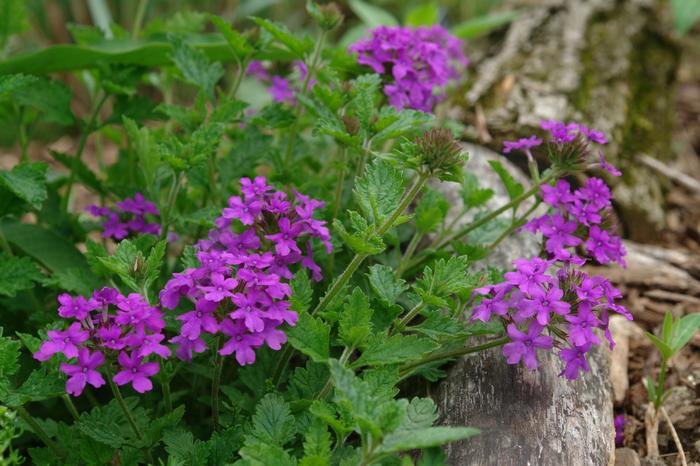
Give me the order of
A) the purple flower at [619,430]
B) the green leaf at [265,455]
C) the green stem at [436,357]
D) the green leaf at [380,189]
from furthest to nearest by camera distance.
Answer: the purple flower at [619,430] < the green stem at [436,357] < the green leaf at [380,189] < the green leaf at [265,455]

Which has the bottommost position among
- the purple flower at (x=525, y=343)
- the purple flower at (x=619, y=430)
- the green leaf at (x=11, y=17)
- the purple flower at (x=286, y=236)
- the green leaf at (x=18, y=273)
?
the purple flower at (x=619, y=430)

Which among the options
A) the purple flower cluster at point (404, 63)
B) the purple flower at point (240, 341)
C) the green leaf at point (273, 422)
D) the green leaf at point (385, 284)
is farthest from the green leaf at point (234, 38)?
the green leaf at point (273, 422)

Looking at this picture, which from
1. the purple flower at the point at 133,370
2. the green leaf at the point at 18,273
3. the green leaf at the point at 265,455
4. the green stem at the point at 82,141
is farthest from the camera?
the green stem at the point at 82,141

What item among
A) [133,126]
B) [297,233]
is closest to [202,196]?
[133,126]

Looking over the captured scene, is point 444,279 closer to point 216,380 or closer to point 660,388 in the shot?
point 216,380

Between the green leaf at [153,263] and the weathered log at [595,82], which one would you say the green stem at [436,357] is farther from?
the weathered log at [595,82]

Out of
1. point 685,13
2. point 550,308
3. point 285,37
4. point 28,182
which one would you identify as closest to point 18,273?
point 28,182

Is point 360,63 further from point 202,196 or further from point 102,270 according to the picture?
point 102,270
